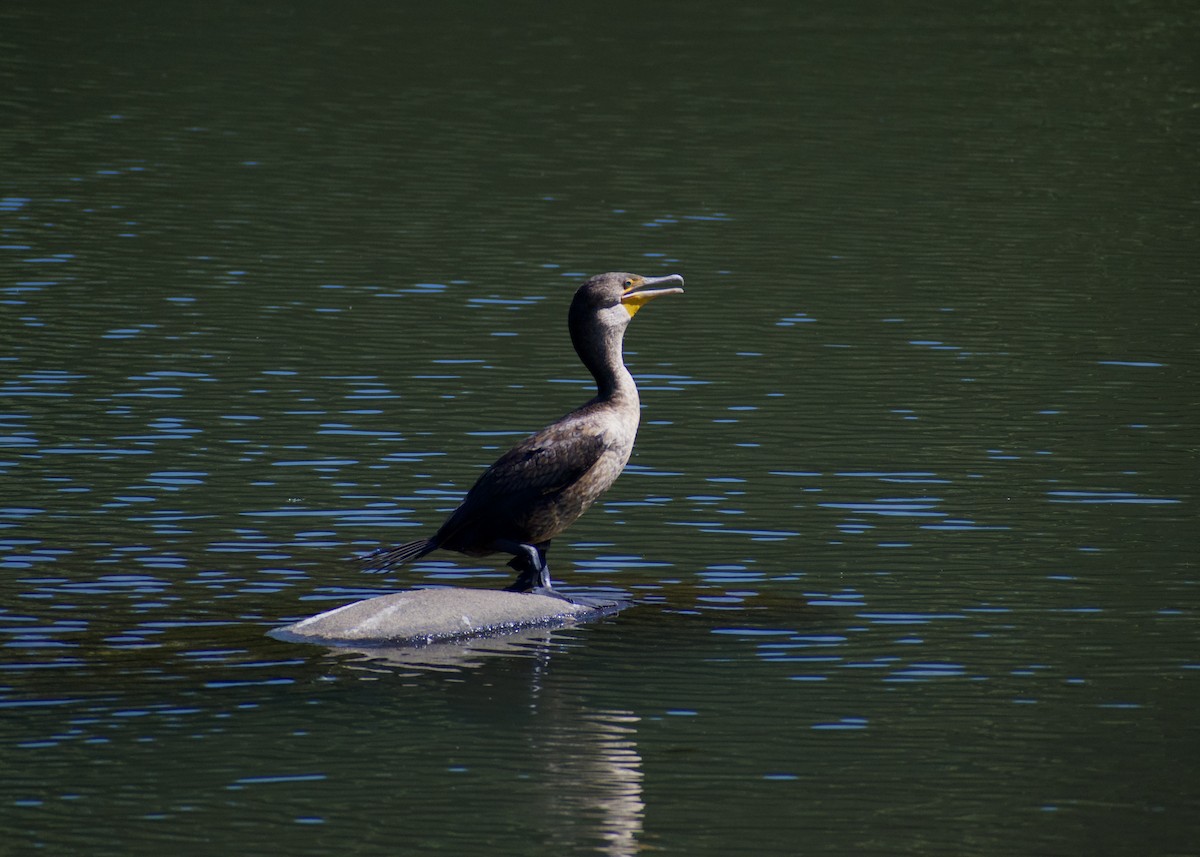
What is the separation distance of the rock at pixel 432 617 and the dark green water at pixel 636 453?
Result: 0.60ft

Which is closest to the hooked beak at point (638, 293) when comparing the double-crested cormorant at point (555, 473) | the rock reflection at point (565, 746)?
the double-crested cormorant at point (555, 473)

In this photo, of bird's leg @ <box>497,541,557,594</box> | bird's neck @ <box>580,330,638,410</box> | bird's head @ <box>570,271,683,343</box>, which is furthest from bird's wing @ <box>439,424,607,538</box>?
bird's head @ <box>570,271,683,343</box>

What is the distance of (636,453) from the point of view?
15.8 meters

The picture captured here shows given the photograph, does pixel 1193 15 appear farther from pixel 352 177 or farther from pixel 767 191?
pixel 352 177

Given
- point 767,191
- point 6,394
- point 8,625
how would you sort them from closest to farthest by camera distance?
point 8,625, point 6,394, point 767,191

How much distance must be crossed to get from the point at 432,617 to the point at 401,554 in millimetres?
746

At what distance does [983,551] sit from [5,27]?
31650mm

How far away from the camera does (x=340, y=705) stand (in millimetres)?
10125

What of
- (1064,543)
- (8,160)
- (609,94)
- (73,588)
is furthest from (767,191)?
(73,588)

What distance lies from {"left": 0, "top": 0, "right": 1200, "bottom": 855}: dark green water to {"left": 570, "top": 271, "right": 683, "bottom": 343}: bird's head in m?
1.55

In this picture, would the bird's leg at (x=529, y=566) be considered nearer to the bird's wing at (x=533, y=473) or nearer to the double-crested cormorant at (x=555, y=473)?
the double-crested cormorant at (x=555, y=473)

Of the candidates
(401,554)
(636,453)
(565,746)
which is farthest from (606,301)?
(636,453)

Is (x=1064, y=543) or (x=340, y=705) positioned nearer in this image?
(x=340, y=705)

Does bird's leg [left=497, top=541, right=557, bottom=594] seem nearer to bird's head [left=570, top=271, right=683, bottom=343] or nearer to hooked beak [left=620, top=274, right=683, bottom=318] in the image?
bird's head [left=570, top=271, right=683, bottom=343]
